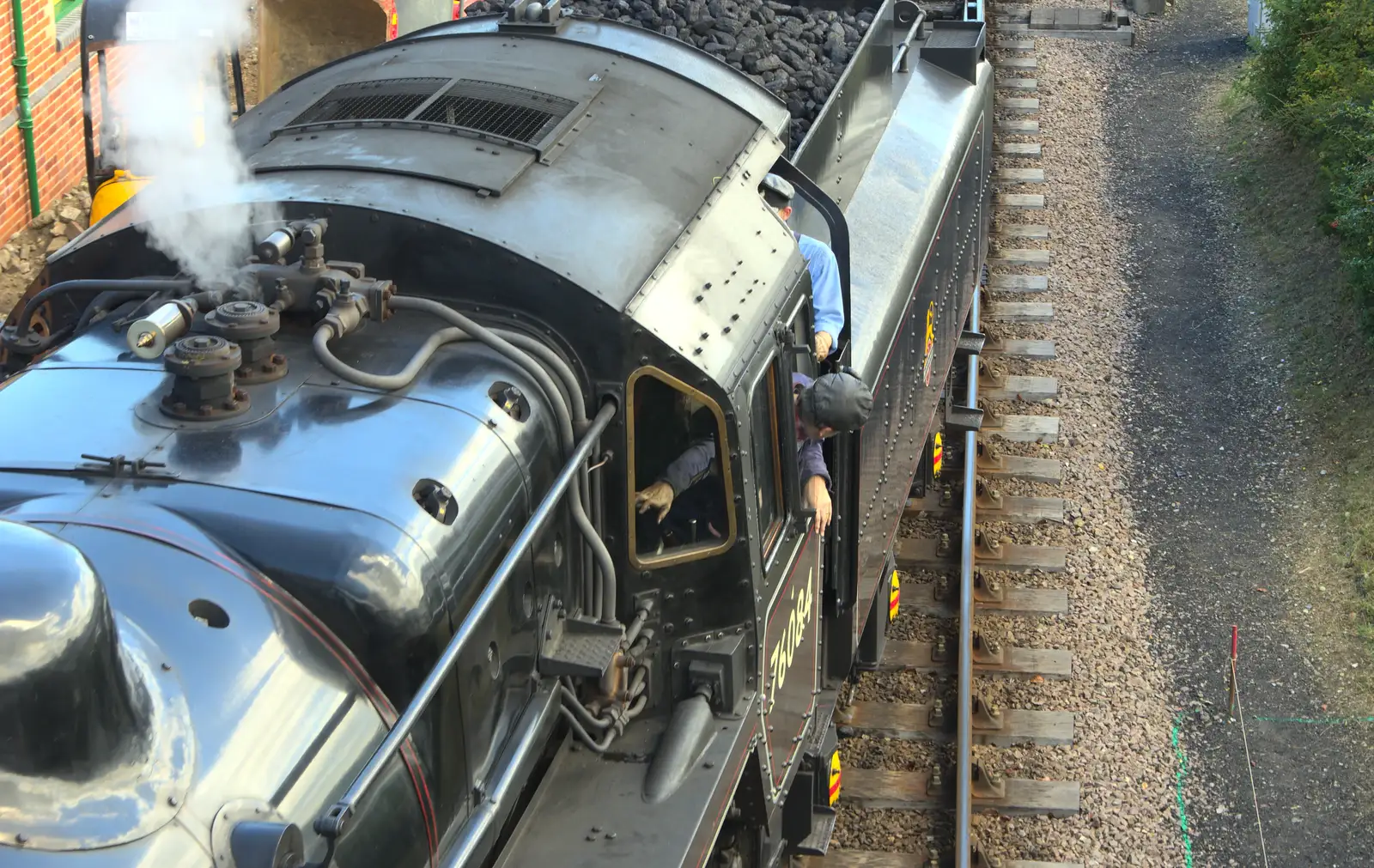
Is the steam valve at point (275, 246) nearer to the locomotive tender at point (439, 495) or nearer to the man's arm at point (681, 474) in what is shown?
the locomotive tender at point (439, 495)

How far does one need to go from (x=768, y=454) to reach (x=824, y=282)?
1.33 m

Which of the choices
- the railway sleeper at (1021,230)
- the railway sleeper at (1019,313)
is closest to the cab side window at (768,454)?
the railway sleeper at (1019,313)

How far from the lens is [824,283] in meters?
6.09

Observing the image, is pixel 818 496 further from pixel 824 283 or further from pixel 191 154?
pixel 191 154

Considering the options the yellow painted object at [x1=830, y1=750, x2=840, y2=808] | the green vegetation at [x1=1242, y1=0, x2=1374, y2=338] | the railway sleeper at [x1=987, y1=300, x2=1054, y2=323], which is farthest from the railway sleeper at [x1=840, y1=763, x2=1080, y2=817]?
the green vegetation at [x1=1242, y1=0, x2=1374, y2=338]

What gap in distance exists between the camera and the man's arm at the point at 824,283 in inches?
236

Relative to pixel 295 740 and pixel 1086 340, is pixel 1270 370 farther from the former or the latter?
pixel 295 740

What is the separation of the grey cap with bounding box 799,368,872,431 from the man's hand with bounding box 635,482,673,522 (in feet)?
2.45

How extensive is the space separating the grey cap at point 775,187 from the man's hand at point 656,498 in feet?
4.88

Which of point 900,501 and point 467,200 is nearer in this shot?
point 467,200

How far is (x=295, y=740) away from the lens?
11.3 ft

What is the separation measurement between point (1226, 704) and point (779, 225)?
14.2ft

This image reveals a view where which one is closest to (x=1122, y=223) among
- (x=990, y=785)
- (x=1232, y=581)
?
(x=1232, y=581)

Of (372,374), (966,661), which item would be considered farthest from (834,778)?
(372,374)
